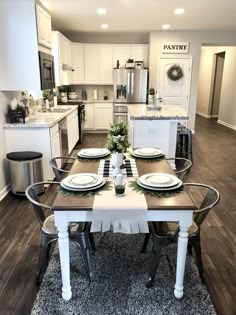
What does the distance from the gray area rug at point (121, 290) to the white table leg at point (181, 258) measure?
0.22 ft

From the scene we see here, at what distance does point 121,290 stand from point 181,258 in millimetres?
533

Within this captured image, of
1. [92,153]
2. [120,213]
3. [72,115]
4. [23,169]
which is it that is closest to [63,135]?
[72,115]

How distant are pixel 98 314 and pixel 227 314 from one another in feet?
2.83

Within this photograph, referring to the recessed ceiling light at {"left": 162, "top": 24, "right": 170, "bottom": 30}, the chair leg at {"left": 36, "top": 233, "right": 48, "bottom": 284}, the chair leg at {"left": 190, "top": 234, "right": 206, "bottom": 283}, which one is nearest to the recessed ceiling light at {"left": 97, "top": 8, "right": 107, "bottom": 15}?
the recessed ceiling light at {"left": 162, "top": 24, "right": 170, "bottom": 30}

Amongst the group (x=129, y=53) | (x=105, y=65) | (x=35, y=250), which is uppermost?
(x=129, y=53)

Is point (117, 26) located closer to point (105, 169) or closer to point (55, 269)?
point (105, 169)

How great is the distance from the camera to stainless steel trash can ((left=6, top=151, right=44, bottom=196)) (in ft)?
11.0


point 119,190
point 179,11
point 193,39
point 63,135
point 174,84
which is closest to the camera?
point 119,190

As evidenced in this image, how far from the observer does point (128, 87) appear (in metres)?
6.88

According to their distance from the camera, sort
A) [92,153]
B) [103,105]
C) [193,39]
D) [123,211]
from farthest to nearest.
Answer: [103,105] < [193,39] < [92,153] < [123,211]

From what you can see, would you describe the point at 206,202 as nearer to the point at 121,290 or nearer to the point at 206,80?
the point at 121,290

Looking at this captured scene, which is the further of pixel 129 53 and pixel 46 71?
pixel 129 53

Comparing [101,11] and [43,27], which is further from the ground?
[101,11]

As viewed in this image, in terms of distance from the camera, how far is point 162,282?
2.00 metres
